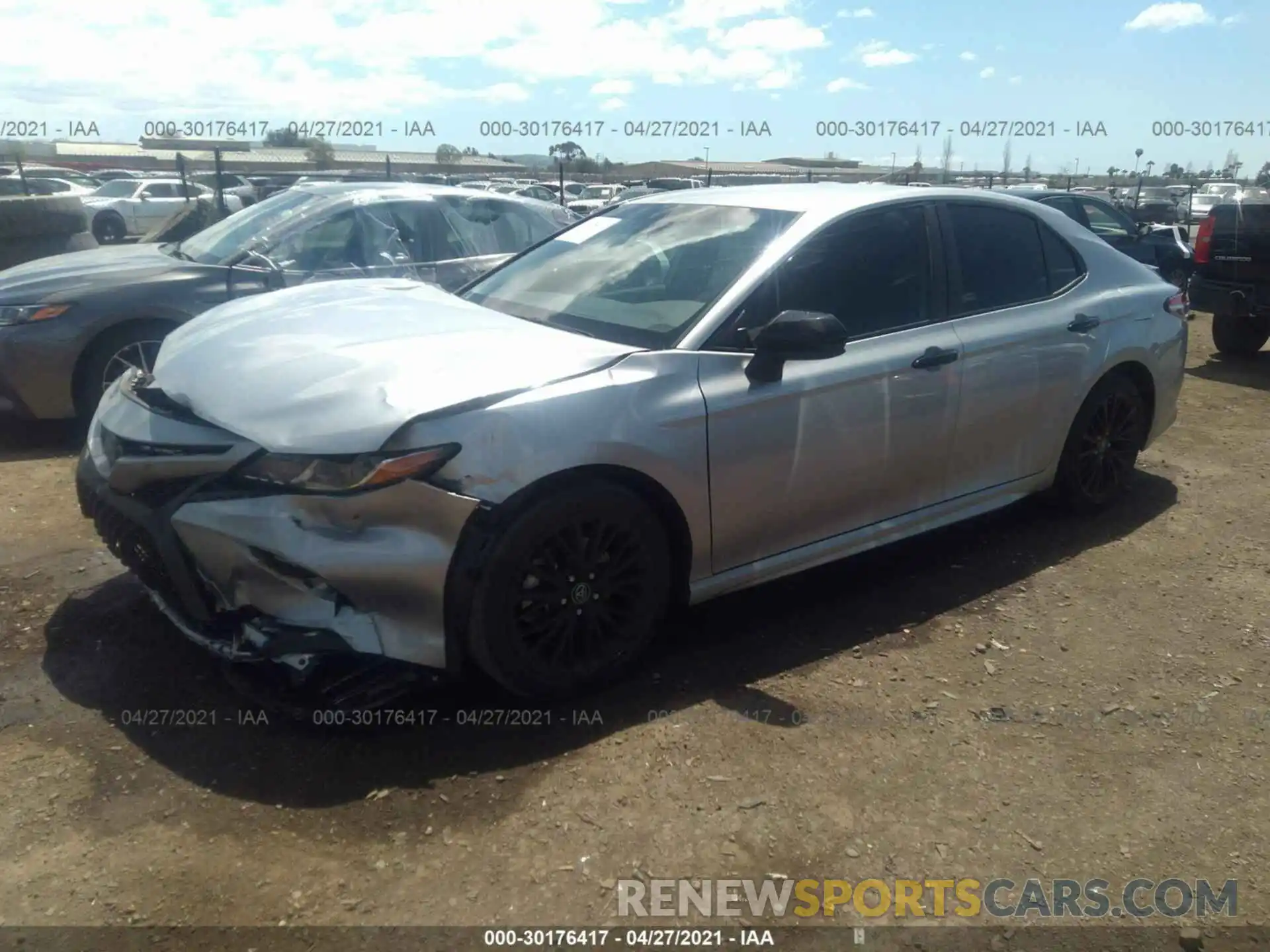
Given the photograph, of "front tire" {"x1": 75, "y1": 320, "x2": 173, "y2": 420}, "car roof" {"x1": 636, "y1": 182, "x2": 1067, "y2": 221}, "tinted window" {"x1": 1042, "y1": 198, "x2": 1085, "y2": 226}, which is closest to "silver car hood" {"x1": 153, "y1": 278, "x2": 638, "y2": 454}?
"car roof" {"x1": 636, "y1": 182, "x2": 1067, "y2": 221}

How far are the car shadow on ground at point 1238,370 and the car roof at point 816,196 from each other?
5311mm

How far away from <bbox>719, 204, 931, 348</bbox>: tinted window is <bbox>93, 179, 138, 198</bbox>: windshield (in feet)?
89.0

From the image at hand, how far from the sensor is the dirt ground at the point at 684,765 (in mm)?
2410

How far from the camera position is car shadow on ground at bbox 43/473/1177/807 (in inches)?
111

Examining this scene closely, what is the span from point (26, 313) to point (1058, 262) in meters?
5.55

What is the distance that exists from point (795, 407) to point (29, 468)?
4.39 meters

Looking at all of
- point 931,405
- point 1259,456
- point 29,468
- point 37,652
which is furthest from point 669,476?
point 1259,456

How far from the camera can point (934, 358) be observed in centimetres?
380

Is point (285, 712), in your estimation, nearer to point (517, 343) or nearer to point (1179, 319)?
Answer: point (517, 343)

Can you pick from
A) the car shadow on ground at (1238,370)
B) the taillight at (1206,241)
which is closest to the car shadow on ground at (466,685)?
the car shadow on ground at (1238,370)

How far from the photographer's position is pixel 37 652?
337cm

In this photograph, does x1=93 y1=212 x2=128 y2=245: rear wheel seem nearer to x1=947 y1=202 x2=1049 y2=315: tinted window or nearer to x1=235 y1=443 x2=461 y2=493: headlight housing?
x1=947 y1=202 x2=1049 y2=315: tinted window

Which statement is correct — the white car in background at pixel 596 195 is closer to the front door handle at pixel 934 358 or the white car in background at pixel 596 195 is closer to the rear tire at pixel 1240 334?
the rear tire at pixel 1240 334

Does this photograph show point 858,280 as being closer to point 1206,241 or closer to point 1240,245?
point 1240,245
